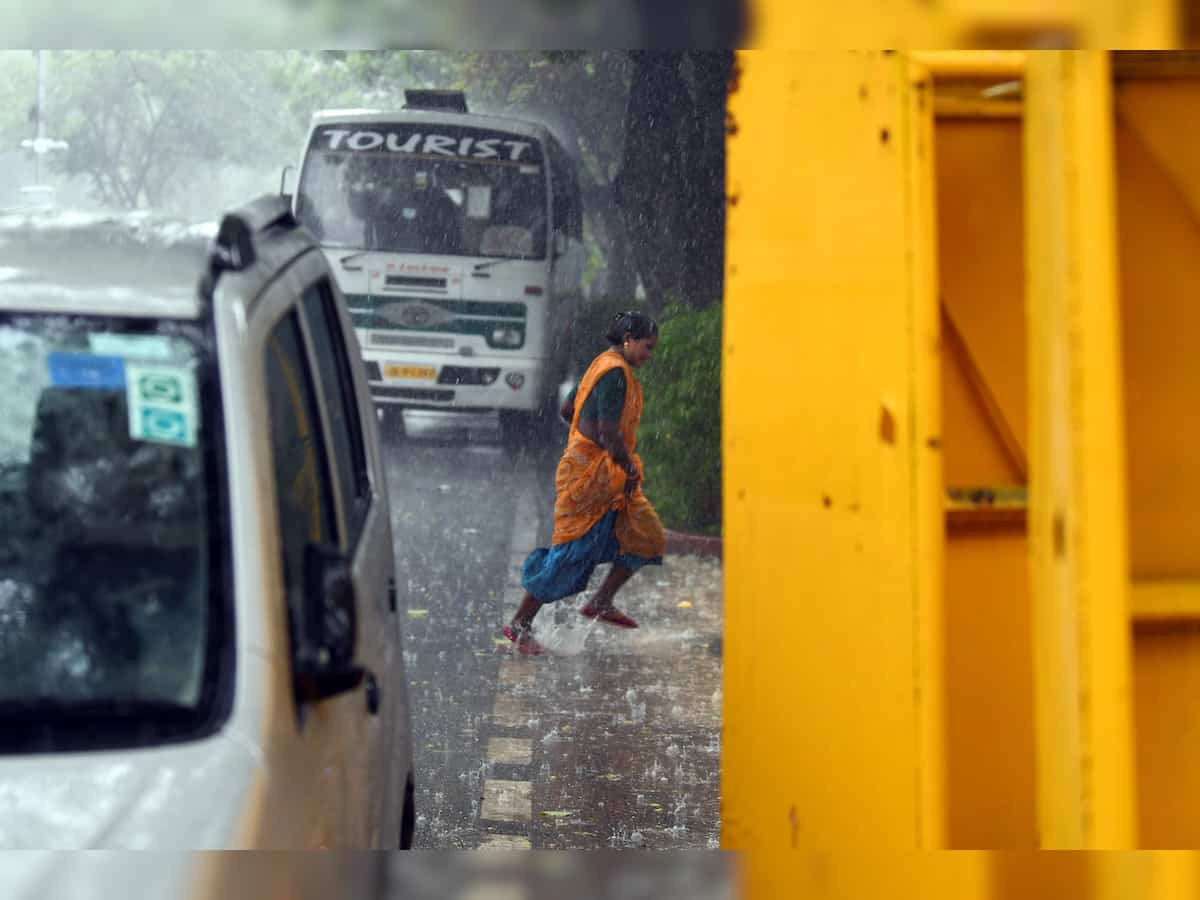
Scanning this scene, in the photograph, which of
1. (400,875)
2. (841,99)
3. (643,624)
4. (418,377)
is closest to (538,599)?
(643,624)

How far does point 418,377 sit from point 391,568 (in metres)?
2.54

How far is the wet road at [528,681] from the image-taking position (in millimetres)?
4418

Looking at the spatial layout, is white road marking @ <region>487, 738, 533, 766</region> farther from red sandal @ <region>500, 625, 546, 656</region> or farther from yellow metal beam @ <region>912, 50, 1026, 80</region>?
yellow metal beam @ <region>912, 50, 1026, 80</region>

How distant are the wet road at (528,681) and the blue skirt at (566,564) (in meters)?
0.19

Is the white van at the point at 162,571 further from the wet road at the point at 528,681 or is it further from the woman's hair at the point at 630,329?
the woman's hair at the point at 630,329

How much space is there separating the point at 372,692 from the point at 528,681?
111 inches

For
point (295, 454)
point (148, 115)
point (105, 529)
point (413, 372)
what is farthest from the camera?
point (413, 372)

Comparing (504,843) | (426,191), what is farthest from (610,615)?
(426,191)

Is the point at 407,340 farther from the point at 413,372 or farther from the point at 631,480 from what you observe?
the point at 631,480

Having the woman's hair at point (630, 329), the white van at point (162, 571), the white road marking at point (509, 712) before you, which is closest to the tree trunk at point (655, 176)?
the woman's hair at point (630, 329)

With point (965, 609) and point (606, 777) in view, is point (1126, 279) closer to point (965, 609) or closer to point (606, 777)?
point (965, 609)

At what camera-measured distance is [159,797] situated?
5.82 feet

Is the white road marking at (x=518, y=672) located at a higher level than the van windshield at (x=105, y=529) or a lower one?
lower

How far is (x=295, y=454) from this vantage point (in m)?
2.30
